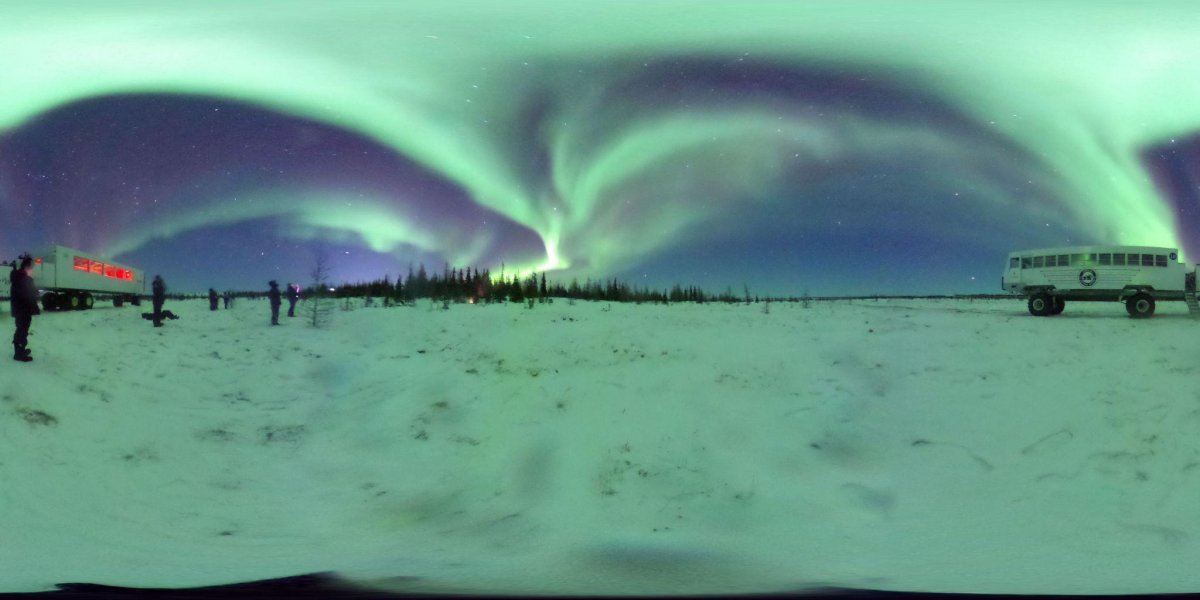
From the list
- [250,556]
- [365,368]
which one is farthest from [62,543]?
[365,368]

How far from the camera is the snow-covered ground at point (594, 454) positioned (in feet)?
17.5

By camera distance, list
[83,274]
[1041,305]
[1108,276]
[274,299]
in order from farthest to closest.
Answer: [1041,305] → [1108,276] → [274,299] → [83,274]

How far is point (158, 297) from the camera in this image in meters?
10.5

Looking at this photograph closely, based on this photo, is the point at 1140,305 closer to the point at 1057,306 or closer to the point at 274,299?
the point at 1057,306

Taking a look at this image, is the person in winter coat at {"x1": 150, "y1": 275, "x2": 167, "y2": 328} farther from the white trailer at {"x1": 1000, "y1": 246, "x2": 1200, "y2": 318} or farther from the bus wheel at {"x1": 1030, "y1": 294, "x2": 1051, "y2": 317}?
the bus wheel at {"x1": 1030, "y1": 294, "x2": 1051, "y2": 317}

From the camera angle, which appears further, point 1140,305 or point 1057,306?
point 1057,306

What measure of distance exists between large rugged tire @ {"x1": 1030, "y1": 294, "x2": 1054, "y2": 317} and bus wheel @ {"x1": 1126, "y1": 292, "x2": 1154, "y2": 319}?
1601 millimetres

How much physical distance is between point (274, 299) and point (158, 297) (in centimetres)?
217

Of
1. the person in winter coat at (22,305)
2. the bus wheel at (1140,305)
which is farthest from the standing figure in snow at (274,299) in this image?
the bus wheel at (1140,305)

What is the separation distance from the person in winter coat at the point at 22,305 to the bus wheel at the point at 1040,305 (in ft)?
64.0

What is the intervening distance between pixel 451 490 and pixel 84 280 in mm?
8439

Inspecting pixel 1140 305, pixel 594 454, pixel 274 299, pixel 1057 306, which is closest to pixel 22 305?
pixel 274 299

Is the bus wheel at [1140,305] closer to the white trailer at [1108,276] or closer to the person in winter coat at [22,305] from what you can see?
the white trailer at [1108,276]

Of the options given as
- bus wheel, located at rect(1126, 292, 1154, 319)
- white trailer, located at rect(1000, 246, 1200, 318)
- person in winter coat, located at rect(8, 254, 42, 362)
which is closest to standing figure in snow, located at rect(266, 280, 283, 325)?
person in winter coat, located at rect(8, 254, 42, 362)
